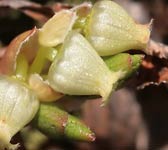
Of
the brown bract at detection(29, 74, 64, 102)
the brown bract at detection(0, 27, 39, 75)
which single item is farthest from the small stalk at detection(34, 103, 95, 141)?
the brown bract at detection(0, 27, 39, 75)

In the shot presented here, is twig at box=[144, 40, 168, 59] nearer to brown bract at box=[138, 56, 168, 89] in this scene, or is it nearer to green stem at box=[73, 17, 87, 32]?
brown bract at box=[138, 56, 168, 89]

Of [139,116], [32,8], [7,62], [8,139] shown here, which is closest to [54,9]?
[32,8]

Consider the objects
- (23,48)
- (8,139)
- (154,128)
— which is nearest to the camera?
(8,139)

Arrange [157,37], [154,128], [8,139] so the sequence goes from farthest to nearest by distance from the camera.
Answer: [157,37]
[154,128]
[8,139]

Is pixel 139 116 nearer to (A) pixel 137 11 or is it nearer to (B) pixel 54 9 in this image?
(A) pixel 137 11

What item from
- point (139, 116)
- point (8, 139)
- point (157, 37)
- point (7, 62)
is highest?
point (7, 62)

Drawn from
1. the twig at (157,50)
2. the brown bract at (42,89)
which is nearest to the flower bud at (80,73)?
the brown bract at (42,89)
